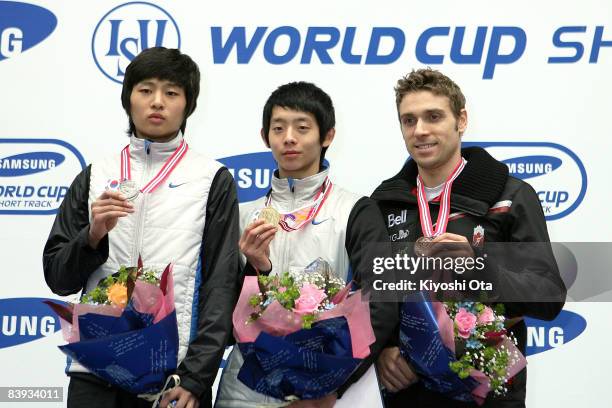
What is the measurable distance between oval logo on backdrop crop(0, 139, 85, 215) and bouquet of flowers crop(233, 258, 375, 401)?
192cm

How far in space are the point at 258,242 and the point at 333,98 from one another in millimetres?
1550

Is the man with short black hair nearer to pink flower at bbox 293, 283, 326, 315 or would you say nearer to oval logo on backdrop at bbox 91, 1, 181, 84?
pink flower at bbox 293, 283, 326, 315

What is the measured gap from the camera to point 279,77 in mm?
3617

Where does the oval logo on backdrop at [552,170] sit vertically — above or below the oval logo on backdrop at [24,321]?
above

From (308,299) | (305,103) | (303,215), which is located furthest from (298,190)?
(308,299)

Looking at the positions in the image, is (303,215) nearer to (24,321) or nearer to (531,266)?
(531,266)

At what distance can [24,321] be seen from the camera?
12.0 ft

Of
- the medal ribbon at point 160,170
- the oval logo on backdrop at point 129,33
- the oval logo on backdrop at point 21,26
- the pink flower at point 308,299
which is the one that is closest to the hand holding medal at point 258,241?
the pink flower at point 308,299

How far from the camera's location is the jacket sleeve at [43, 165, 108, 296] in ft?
7.24

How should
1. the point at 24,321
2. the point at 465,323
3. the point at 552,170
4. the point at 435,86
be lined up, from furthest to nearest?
the point at 24,321
the point at 552,170
the point at 435,86
the point at 465,323

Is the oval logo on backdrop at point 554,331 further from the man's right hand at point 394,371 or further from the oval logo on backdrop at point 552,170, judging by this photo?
the man's right hand at point 394,371

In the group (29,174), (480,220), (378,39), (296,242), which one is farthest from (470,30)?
(29,174)

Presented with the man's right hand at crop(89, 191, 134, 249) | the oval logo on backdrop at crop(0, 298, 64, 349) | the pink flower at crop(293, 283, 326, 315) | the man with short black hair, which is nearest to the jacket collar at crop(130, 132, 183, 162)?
the man with short black hair

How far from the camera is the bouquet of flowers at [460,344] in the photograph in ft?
6.83
